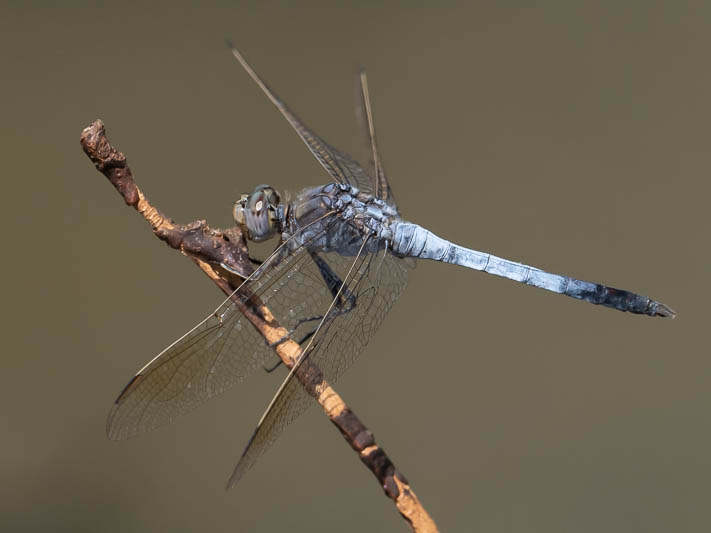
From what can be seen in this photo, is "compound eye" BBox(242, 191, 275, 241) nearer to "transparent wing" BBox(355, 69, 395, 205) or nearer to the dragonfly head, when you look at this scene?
the dragonfly head

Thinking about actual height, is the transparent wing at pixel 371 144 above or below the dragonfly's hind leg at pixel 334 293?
above

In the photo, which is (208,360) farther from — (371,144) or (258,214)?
(371,144)

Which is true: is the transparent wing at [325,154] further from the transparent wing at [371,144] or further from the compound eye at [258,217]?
the compound eye at [258,217]

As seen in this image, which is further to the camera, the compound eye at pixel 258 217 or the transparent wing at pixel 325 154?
the transparent wing at pixel 325 154

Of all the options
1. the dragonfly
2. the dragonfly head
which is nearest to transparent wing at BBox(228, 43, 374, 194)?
the dragonfly

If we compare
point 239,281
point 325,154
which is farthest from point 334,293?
point 325,154

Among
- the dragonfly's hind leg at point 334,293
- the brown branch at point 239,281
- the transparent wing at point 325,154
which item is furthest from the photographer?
the transparent wing at point 325,154

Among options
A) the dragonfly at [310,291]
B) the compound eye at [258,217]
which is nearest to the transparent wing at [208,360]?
the dragonfly at [310,291]
